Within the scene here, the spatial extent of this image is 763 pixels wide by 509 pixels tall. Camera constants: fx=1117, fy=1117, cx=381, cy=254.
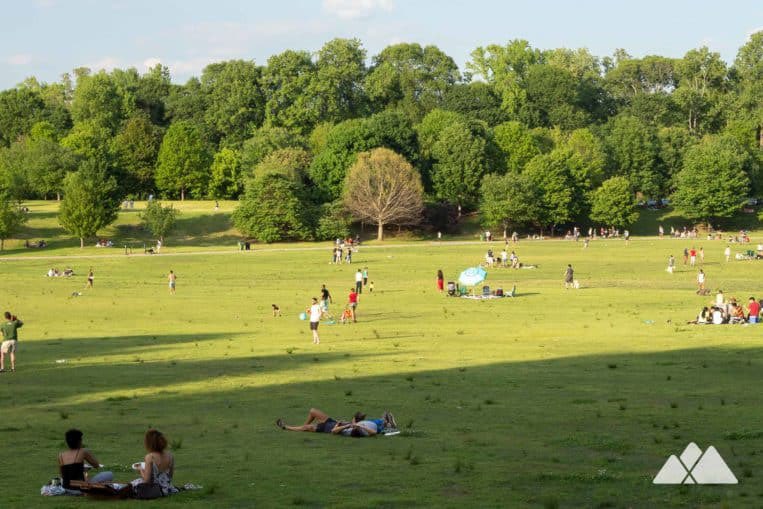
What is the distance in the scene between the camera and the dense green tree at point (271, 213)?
122250 mm

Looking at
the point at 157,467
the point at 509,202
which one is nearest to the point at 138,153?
the point at 509,202

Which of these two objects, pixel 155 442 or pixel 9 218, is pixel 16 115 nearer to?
pixel 9 218

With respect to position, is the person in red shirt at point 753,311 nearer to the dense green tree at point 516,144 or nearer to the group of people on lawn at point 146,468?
the group of people on lawn at point 146,468

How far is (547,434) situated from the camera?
21156mm

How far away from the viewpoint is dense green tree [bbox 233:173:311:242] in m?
122

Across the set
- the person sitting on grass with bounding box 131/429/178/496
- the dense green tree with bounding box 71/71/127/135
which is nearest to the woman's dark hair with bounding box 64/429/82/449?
the person sitting on grass with bounding box 131/429/178/496

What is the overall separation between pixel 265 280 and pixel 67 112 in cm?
11978

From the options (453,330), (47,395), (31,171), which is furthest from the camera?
(31,171)

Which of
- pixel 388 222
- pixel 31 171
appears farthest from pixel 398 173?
pixel 31 171

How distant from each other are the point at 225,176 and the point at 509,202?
1748 inches

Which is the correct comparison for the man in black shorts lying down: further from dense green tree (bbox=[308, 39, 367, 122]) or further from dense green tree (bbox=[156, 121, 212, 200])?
dense green tree (bbox=[308, 39, 367, 122])

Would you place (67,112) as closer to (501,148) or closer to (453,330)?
(501,148)

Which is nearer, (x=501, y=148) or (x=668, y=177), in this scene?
(x=501, y=148)

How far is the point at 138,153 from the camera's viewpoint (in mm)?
155750
